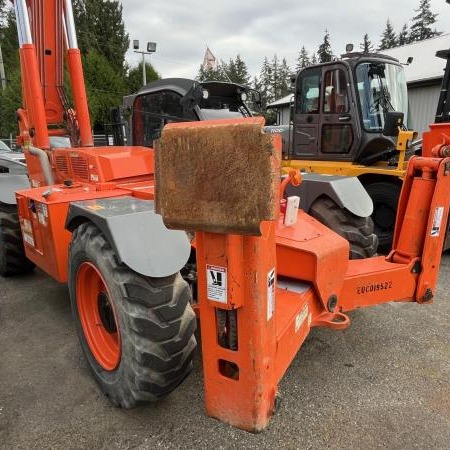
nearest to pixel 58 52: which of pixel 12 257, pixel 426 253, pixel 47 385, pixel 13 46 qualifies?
pixel 12 257

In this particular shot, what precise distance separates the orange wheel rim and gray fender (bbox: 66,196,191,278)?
1.61 feet

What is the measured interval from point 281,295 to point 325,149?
4.51m

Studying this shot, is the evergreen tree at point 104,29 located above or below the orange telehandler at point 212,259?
above

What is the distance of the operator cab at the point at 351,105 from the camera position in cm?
581

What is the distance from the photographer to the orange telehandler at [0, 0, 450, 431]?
1.36 meters

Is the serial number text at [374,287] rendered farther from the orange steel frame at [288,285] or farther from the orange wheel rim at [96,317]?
the orange wheel rim at [96,317]

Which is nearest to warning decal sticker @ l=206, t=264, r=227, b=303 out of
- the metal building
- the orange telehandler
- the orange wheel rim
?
the orange telehandler

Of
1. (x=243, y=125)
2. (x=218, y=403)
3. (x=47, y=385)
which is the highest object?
(x=243, y=125)

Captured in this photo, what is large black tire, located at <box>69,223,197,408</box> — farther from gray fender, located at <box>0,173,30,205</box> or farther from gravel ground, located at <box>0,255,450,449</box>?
gray fender, located at <box>0,173,30,205</box>

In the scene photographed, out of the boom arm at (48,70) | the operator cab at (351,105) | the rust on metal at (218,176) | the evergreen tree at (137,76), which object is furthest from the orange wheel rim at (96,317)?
the evergreen tree at (137,76)

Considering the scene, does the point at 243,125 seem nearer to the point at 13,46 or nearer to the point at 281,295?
the point at 281,295

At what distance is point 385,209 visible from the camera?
5648mm

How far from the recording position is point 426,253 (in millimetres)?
2641

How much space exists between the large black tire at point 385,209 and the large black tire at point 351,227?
2298 millimetres
